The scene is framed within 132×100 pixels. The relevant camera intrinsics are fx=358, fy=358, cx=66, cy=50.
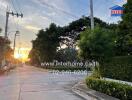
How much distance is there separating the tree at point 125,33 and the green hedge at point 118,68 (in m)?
1.13

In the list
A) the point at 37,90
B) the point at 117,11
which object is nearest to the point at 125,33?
the point at 117,11

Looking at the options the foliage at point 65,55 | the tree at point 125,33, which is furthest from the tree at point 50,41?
the tree at point 125,33

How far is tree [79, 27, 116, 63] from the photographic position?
22609mm

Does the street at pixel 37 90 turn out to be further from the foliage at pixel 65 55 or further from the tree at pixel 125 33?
the foliage at pixel 65 55

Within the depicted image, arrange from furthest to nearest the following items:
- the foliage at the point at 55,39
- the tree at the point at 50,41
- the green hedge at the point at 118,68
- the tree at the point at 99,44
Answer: the tree at the point at 50,41 → the foliage at the point at 55,39 → the tree at the point at 99,44 → the green hedge at the point at 118,68

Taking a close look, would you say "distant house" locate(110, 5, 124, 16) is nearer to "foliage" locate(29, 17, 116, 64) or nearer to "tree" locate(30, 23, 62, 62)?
"foliage" locate(29, 17, 116, 64)

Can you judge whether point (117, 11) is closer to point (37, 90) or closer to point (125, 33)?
point (125, 33)

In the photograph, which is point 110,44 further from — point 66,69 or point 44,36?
point 44,36

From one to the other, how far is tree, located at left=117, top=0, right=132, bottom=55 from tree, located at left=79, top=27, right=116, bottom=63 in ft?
2.22

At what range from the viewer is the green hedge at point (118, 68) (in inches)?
685

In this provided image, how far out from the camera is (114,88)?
1700 centimetres

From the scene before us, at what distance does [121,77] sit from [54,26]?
2549 inches

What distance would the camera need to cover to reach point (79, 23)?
7656cm

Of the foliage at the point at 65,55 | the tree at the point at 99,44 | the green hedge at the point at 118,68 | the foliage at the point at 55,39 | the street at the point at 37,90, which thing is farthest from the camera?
the foliage at the point at 65,55
